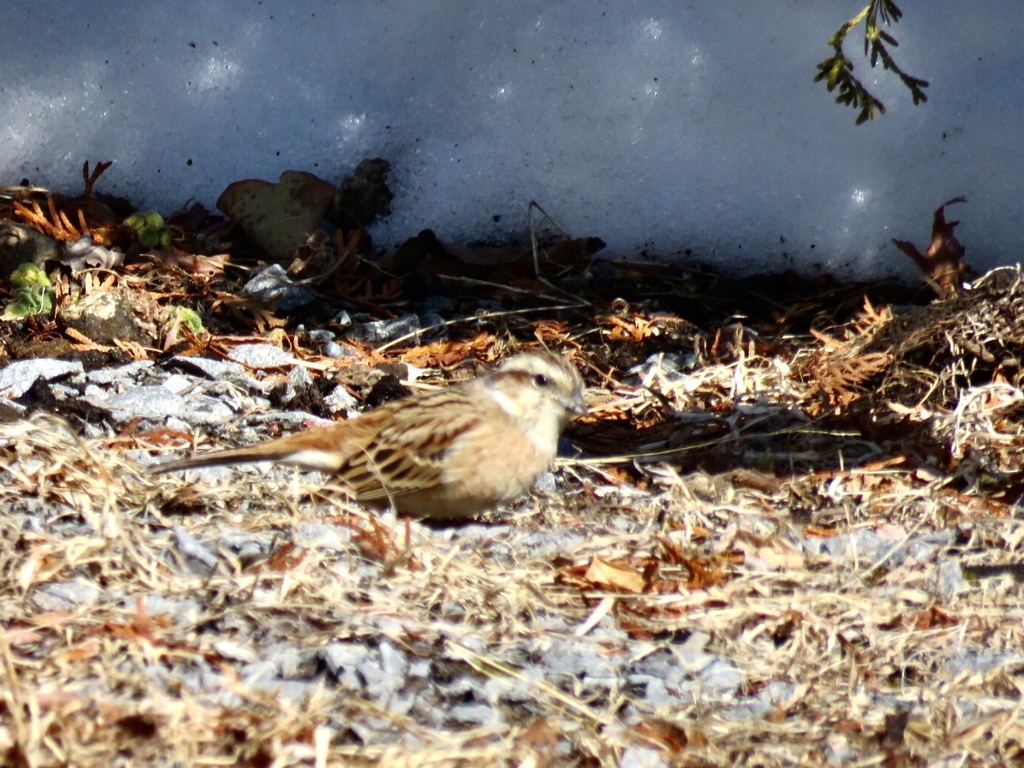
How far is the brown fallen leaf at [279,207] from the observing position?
280 inches

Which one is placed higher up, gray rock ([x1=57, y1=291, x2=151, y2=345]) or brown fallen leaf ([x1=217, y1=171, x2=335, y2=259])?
brown fallen leaf ([x1=217, y1=171, x2=335, y2=259])

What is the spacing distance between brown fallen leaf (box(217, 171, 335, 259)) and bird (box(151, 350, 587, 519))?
2319 mm

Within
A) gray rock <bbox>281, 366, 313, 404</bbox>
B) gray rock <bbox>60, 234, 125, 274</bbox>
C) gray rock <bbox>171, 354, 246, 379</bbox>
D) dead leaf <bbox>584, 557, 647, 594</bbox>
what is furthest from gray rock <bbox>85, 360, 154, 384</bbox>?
dead leaf <bbox>584, 557, 647, 594</bbox>

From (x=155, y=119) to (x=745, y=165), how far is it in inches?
125

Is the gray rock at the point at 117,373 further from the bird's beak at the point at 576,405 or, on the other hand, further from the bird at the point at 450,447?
the bird's beak at the point at 576,405

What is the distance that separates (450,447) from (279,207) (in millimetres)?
2907

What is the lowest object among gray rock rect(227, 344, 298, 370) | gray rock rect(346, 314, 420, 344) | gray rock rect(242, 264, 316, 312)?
gray rock rect(227, 344, 298, 370)

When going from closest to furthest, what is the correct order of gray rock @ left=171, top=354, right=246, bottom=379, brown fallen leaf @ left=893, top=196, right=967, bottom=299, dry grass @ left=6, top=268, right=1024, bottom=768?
dry grass @ left=6, top=268, right=1024, bottom=768 < gray rock @ left=171, top=354, right=246, bottom=379 < brown fallen leaf @ left=893, top=196, right=967, bottom=299

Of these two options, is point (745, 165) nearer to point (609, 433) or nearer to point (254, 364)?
point (609, 433)

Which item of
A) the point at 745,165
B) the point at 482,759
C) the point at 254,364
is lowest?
the point at 254,364

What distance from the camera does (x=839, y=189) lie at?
7102 mm

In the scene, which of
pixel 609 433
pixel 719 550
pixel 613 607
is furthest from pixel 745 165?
pixel 613 607

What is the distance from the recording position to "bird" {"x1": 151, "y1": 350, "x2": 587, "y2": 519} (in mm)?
4609

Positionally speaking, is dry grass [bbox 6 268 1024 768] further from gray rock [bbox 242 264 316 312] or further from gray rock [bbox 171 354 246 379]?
gray rock [bbox 242 264 316 312]
